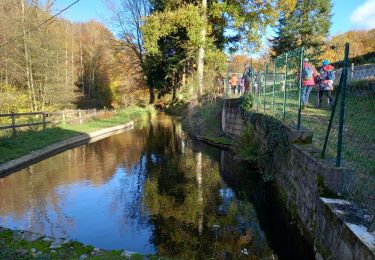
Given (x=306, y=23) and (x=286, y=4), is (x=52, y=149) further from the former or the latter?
(x=306, y=23)

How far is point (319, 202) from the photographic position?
5.38m

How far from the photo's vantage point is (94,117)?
28.1 metres

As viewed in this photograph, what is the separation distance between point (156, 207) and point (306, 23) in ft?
93.3

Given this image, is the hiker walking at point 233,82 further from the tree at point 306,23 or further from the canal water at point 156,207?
the tree at point 306,23

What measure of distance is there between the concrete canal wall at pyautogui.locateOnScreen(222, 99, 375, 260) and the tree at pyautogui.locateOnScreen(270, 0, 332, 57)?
2495 centimetres

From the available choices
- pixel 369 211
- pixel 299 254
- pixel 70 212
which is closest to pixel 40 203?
pixel 70 212

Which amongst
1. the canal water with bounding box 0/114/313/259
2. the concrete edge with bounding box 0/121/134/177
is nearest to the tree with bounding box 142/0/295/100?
the concrete edge with bounding box 0/121/134/177

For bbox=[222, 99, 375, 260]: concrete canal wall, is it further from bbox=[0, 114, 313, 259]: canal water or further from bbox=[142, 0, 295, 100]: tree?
bbox=[142, 0, 295, 100]: tree

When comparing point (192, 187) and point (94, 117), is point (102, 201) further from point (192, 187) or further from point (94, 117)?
point (94, 117)

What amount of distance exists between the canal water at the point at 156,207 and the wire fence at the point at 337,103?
1.90 metres

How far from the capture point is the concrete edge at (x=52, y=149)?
11.4 m

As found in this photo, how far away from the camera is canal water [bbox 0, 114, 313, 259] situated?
6352 millimetres

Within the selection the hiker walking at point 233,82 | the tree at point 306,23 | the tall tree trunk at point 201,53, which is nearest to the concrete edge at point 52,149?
the tall tree trunk at point 201,53

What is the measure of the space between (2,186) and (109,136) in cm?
1157
